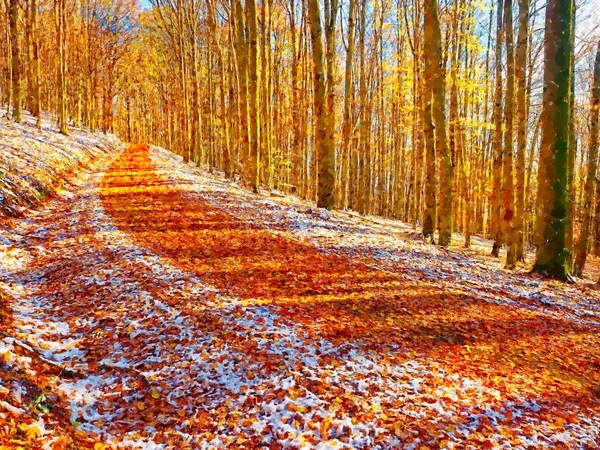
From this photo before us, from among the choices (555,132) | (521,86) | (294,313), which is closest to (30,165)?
(294,313)

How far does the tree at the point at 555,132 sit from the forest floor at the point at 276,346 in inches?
43.5

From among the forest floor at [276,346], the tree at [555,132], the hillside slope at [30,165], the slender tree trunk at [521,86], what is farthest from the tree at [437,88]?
the hillside slope at [30,165]

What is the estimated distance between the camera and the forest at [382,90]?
10758 millimetres

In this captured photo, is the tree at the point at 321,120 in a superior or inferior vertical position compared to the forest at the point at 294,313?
superior

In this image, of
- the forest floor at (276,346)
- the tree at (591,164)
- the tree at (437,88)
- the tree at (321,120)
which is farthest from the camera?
the tree at (321,120)

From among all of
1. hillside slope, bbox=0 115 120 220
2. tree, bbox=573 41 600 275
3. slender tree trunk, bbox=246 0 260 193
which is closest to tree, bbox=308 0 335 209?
slender tree trunk, bbox=246 0 260 193

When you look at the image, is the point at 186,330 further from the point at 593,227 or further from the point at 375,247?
the point at 593,227

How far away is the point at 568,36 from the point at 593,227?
11811mm

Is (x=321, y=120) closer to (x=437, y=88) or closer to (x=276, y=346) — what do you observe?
(x=437, y=88)

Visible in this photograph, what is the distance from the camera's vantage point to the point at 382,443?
3.67 m

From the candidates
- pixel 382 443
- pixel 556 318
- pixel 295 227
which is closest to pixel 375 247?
pixel 295 227

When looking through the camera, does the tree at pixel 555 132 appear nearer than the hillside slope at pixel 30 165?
Yes

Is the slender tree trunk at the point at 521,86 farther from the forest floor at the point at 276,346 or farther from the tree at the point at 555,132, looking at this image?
the forest floor at the point at 276,346

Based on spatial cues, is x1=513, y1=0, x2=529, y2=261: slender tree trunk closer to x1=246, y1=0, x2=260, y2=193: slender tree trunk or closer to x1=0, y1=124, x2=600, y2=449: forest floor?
x1=0, y1=124, x2=600, y2=449: forest floor
